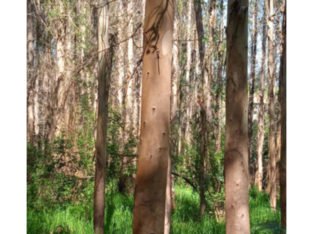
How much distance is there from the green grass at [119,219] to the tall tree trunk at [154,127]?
10.8 feet

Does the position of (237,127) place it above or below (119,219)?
above

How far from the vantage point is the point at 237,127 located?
3.34 meters

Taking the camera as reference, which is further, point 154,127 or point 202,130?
point 202,130

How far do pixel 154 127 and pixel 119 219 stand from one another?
15.1 feet

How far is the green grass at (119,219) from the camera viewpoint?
6301 mm

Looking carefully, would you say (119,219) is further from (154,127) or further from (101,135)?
(154,127)

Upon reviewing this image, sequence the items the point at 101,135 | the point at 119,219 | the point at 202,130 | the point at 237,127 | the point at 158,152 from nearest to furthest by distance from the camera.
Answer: the point at 158,152
the point at 237,127
the point at 101,135
the point at 119,219
the point at 202,130

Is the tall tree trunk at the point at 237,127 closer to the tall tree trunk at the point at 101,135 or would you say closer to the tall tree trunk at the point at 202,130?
the tall tree trunk at the point at 101,135

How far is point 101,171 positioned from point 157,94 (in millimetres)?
3530

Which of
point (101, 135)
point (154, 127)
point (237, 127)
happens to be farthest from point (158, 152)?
point (101, 135)

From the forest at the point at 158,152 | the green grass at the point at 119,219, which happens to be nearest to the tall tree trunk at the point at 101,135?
the forest at the point at 158,152
